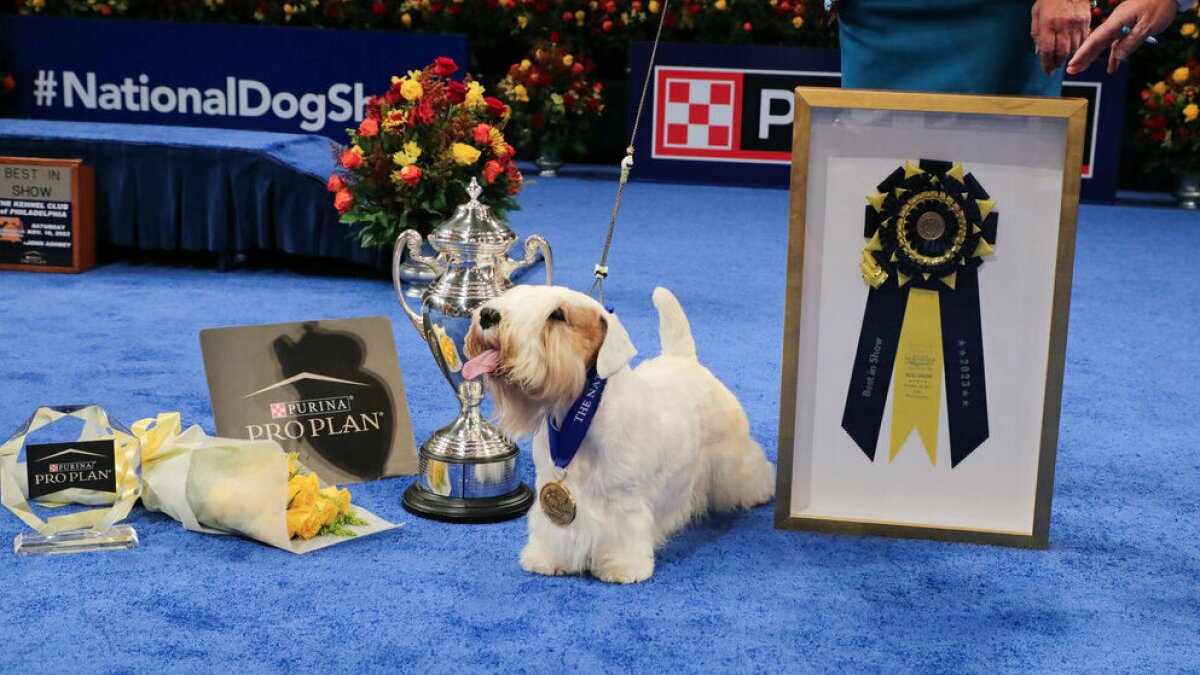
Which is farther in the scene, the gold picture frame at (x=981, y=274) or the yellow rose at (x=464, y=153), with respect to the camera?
the yellow rose at (x=464, y=153)

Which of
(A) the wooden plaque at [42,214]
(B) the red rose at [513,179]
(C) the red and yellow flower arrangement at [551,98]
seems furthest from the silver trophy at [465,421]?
(C) the red and yellow flower arrangement at [551,98]

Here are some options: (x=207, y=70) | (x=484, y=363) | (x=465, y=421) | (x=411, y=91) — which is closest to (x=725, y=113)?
(x=207, y=70)

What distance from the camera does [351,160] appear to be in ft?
16.3

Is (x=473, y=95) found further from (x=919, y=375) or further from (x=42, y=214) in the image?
(x=919, y=375)

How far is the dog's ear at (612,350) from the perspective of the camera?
2301 millimetres

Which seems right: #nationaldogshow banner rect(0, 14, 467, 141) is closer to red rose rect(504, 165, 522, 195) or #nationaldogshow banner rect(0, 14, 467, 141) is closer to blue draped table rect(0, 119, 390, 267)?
blue draped table rect(0, 119, 390, 267)

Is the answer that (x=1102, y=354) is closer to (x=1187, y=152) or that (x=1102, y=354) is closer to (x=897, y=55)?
(x=897, y=55)

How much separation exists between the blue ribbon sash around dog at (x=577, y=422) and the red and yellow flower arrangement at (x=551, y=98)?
6.22 metres

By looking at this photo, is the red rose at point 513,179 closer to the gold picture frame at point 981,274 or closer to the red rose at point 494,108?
the red rose at point 494,108

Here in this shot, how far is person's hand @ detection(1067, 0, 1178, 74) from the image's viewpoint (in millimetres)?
2389

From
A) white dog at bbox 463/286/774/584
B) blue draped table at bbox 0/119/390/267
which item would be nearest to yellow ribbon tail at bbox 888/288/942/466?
white dog at bbox 463/286/774/584

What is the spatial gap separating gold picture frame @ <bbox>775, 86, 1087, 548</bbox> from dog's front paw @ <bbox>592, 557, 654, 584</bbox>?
1.32 feet

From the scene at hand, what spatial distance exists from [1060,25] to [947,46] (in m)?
0.27

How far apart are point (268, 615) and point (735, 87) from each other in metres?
6.35
